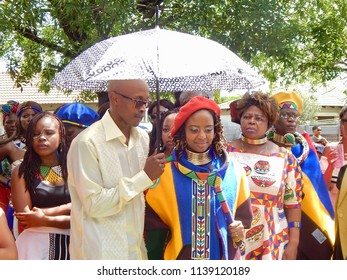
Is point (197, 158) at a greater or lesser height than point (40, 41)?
lesser

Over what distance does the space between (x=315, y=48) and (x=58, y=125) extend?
898 cm

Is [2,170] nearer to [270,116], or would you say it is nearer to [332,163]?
[270,116]

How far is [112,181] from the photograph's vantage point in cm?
315

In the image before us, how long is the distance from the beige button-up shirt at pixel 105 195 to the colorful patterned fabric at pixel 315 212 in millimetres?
1874

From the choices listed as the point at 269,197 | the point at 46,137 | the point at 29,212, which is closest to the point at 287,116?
the point at 269,197

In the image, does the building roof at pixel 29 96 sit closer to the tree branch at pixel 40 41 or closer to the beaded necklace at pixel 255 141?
the tree branch at pixel 40 41

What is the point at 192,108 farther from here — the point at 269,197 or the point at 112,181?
the point at 269,197

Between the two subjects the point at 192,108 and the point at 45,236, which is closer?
the point at 192,108

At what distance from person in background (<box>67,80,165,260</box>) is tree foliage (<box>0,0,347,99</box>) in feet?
14.0

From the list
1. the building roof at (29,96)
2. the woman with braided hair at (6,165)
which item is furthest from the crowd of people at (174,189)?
the building roof at (29,96)

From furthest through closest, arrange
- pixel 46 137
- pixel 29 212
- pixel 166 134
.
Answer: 1. pixel 166 134
2. pixel 46 137
3. pixel 29 212

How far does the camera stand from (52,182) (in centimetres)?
396

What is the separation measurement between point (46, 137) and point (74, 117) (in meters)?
0.88

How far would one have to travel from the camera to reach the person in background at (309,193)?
463 centimetres
